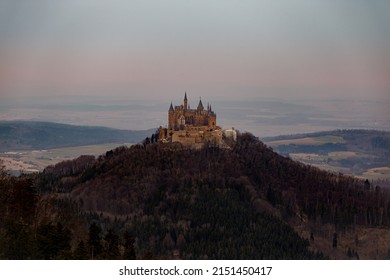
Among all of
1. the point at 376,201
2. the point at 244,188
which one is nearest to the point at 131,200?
the point at 244,188

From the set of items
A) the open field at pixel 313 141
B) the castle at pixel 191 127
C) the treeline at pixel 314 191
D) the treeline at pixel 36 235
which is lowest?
the treeline at pixel 314 191

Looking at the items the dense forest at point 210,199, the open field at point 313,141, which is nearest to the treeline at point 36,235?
the dense forest at point 210,199

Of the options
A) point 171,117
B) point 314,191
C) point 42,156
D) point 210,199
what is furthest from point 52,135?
point 314,191

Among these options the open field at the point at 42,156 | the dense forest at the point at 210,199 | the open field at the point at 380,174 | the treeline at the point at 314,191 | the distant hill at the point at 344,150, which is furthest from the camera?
the distant hill at the point at 344,150

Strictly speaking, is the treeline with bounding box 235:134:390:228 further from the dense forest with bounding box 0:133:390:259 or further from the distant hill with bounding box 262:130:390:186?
the distant hill with bounding box 262:130:390:186

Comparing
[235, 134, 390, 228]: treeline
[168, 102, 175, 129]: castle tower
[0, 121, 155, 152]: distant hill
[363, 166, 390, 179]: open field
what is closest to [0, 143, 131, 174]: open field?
[0, 121, 155, 152]: distant hill

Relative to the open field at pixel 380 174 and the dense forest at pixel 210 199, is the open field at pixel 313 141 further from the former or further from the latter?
the open field at pixel 380 174

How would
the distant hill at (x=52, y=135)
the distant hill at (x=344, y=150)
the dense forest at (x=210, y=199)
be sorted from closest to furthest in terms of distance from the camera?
the dense forest at (x=210, y=199) < the distant hill at (x=52, y=135) < the distant hill at (x=344, y=150)
